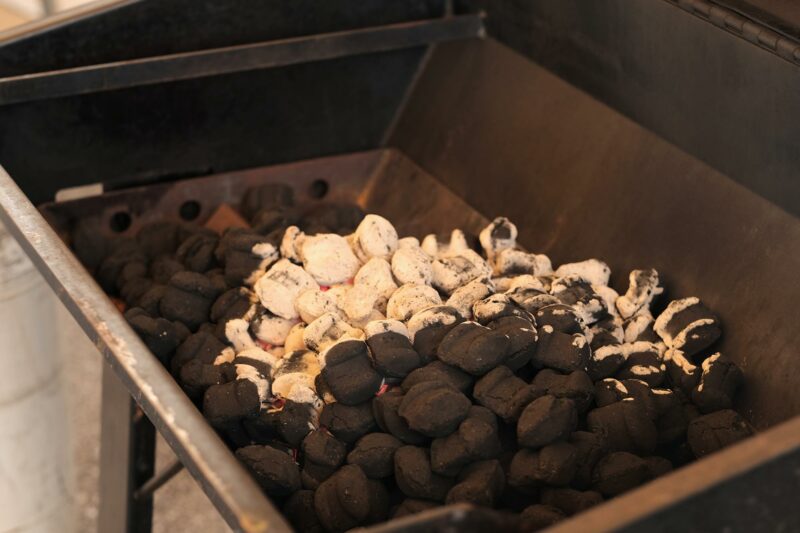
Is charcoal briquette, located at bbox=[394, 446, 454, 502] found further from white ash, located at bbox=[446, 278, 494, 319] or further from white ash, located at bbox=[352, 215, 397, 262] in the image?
white ash, located at bbox=[352, 215, 397, 262]

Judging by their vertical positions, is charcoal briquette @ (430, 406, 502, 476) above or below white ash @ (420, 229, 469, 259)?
above

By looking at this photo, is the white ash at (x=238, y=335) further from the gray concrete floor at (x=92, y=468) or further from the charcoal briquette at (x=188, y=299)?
the gray concrete floor at (x=92, y=468)

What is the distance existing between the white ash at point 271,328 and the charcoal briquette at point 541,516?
46 centimetres

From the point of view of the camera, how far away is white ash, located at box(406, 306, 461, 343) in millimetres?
1218

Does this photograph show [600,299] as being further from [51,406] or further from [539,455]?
[51,406]

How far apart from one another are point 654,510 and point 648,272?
0.70m

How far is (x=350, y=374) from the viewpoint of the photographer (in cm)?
117

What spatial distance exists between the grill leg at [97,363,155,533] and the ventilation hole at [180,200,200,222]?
260 millimetres

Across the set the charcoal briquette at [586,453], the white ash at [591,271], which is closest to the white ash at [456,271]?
the white ash at [591,271]

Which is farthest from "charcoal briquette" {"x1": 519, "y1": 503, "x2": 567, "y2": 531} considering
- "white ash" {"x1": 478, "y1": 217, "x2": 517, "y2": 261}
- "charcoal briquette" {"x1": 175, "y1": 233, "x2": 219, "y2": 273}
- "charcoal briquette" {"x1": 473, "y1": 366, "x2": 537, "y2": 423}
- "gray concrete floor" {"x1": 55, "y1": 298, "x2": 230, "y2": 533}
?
"gray concrete floor" {"x1": 55, "y1": 298, "x2": 230, "y2": 533}

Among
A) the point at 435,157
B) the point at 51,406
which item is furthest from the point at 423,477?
the point at 51,406

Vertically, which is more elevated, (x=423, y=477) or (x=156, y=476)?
(x=423, y=477)

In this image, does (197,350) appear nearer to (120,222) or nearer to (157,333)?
(157,333)

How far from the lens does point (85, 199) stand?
5.27 feet
